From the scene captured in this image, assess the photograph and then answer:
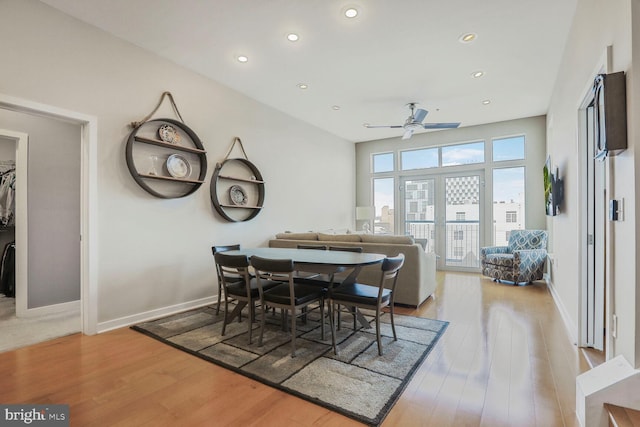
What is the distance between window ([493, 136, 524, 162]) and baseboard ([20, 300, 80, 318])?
25.3ft

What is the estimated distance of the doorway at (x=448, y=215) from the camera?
22.1ft

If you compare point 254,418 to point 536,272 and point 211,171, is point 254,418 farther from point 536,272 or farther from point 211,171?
point 536,272

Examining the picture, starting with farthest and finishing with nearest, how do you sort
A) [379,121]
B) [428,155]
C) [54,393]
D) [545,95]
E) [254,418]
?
[428,155], [379,121], [545,95], [54,393], [254,418]

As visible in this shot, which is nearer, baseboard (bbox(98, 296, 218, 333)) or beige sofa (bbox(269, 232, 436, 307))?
baseboard (bbox(98, 296, 218, 333))

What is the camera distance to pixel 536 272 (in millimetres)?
5297

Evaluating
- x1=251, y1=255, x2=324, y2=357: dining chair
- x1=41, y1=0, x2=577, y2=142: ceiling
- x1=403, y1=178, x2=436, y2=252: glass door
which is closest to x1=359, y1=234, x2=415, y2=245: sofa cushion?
x1=251, y1=255, x2=324, y2=357: dining chair

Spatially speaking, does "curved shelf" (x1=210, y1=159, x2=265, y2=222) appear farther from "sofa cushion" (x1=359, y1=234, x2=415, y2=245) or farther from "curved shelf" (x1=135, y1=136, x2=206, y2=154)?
"sofa cushion" (x1=359, y1=234, x2=415, y2=245)

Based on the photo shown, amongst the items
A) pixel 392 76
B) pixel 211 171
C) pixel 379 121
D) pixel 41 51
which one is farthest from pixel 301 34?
pixel 379 121

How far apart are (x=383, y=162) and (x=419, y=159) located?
913mm

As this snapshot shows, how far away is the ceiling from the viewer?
2.90 m

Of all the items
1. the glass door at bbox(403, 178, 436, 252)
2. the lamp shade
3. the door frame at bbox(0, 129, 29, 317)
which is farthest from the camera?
the lamp shade

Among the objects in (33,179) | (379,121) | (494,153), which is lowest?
(33,179)

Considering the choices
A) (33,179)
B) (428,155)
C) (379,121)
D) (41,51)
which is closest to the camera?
(41,51)

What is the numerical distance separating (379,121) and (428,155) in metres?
1.73
